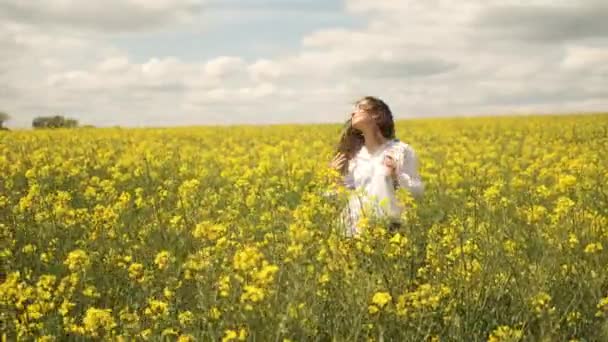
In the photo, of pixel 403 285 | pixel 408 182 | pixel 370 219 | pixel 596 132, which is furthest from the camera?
pixel 596 132

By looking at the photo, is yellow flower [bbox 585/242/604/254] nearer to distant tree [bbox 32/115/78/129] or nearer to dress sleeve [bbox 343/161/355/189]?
dress sleeve [bbox 343/161/355/189]

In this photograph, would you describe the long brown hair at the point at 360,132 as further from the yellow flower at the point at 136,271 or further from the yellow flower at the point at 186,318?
the yellow flower at the point at 186,318

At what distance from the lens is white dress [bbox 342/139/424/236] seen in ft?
16.1

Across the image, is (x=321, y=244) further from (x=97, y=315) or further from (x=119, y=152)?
(x=119, y=152)

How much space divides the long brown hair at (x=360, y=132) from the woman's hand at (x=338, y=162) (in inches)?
1.3

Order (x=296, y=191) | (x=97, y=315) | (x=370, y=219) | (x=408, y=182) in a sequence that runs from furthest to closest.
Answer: (x=296, y=191), (x=408, y=182), (x=370, y=219), (x=97, y=315)

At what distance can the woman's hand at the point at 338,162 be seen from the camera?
522cm

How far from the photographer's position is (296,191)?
25.9 ft

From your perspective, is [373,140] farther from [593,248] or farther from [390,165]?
[593,248]

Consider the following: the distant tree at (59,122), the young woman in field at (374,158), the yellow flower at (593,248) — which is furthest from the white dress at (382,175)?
the distant tree at (59,122)

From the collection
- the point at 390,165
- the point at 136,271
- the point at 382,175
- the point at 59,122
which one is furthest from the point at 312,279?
the point at 59,122

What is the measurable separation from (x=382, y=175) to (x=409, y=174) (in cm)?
24

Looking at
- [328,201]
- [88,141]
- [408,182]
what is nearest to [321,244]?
[328,201]

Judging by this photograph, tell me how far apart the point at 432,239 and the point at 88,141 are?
1313 centimetres
